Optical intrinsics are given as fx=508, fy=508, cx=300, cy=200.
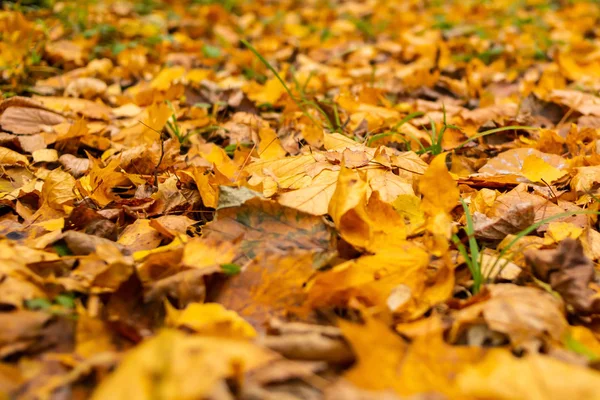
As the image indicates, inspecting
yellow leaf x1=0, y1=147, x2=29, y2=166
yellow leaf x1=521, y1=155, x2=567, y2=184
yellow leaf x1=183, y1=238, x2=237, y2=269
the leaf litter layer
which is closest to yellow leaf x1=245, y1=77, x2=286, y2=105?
the leaf litter layer

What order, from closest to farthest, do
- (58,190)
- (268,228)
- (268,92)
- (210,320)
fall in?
1. (210,320)
2. (268,228)
3. (58,190)
4. (268,92)

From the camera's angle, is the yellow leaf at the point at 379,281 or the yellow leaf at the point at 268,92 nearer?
the yellow leaf at the point at 379,281

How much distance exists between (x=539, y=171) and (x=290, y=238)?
0.85 meters

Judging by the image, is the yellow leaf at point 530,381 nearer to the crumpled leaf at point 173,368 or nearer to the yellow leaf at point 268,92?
the crumpled leaf at point 173,368

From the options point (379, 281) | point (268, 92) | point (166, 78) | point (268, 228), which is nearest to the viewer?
point (379, 281)

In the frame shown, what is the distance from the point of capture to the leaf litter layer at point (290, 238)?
73 cm

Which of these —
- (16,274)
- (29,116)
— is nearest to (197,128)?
(29,116)

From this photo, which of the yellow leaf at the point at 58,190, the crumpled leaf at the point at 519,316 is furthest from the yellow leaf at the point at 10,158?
the crumpled leaf at the point at 519,316

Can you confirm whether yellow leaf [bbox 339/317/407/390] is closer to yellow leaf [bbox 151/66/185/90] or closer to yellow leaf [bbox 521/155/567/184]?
yellow leaf [bbox 521/155/567/184]

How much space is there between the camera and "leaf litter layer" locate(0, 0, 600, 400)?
2.41 feet

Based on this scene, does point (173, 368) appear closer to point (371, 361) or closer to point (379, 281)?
point (371, 361)

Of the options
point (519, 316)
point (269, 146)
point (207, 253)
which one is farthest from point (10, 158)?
point (519, 316)

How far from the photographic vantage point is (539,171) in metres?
1.49

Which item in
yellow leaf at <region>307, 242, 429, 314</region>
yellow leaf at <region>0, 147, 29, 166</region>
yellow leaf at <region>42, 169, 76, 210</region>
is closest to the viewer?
yellow leaf at <region>307, 242, 429, 314</region>
